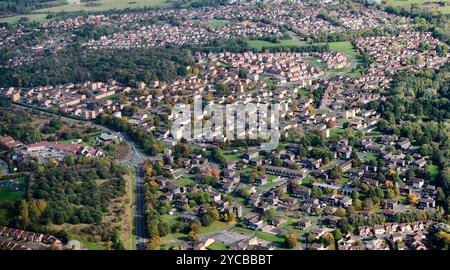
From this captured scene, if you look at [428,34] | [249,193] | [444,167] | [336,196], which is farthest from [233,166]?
[428,34]

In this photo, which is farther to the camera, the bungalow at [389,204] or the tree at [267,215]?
the bungalow at [389,204]

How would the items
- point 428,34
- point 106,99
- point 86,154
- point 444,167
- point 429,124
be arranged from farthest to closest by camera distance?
point 428,34
point 106,99
point 429,124
point 86,154
point 444,167

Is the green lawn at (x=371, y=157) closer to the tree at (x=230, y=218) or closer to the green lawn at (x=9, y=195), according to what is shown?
the tree at (x=230, y=218)

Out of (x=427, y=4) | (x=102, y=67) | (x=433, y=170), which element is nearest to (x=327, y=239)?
(x=433, y=170)

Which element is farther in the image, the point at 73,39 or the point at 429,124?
the point at 73,39

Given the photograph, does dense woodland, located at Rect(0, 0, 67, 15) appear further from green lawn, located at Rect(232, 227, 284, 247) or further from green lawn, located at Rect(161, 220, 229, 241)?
green lawn, located at Rect(232, 227, 284, 247)

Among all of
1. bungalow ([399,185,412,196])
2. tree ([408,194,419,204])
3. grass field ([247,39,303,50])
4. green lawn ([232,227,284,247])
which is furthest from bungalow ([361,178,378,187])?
grass field ([247,39,303,50])

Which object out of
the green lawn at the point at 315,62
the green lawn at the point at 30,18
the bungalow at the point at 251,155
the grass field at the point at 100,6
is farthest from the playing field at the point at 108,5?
the bungalow at the point at 251,155

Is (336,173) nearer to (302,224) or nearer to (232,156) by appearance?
(302,224)

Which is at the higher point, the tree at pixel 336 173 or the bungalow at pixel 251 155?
the tree at pixel 336 173
